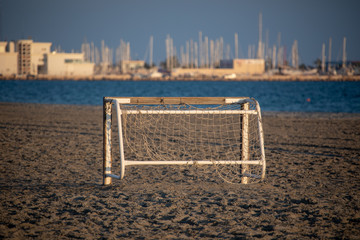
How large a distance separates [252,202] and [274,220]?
2.14ft

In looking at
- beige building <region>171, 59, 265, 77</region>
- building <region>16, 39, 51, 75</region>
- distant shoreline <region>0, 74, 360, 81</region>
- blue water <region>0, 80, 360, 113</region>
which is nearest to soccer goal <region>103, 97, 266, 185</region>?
blue water <region>0, 80, 360, 113</region>

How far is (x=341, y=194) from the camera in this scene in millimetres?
5289

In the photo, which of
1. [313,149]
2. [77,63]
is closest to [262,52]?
[77,63]

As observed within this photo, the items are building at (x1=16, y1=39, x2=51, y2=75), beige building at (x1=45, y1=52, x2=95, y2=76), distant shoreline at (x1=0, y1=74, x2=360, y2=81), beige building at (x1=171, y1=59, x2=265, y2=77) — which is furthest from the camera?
building at (x1=16, y1=39, x2=51, y2=75)

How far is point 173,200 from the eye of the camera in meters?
5.01

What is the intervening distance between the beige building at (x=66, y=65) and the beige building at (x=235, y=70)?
25.6m

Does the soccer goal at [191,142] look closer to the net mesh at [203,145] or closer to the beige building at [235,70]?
the net mesh at [203,145]

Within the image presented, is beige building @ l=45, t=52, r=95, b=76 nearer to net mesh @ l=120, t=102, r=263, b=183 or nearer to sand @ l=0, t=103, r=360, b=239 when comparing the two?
net mesh @ l=120, t=102, r=263, b=183

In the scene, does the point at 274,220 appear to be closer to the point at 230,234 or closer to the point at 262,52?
the point at 230,234

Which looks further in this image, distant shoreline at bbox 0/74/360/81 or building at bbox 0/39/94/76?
building at bbox 0/39/94/76

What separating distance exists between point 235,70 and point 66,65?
45.2 meters

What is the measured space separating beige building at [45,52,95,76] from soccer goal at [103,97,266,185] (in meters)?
99.0

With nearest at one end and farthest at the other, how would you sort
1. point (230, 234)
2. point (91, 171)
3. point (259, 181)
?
point (230, 234), point (259, 181), point (91, 171)

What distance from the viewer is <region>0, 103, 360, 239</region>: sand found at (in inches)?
157
